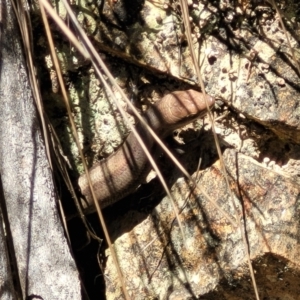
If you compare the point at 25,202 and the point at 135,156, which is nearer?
the point at 25,202

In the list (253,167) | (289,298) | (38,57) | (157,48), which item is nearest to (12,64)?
(38,57)

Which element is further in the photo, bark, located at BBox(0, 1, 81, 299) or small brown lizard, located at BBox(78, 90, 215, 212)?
small brown lizard, located at BBox(78, 90, 215, 212)

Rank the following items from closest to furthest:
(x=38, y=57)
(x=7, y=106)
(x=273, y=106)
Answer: (x=7, y=106) → (x=273, y=106) → (x=38, y=57)

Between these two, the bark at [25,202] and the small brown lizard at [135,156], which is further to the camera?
the small brown lizard at [135,156]

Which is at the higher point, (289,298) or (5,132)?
(5,132)

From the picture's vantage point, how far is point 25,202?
2.18 m

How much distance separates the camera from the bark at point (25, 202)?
84.7 inches

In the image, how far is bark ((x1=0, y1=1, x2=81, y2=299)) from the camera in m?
2.15

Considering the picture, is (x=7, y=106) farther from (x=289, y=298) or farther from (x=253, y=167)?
(x=289, y=298)

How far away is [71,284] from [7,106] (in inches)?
26.2

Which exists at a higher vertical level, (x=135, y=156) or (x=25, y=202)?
(x=135, y=156)

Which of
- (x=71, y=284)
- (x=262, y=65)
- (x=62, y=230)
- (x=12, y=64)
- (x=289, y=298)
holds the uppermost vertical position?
(x=12, y=64)

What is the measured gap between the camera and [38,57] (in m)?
2.62

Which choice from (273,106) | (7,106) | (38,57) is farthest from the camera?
(38,57)
